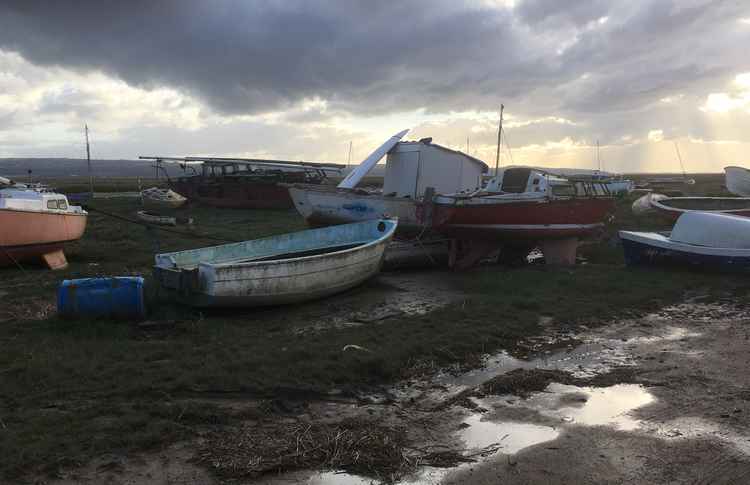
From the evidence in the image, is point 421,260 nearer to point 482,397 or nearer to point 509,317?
point 509,317

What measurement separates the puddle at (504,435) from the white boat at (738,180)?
1244 inches

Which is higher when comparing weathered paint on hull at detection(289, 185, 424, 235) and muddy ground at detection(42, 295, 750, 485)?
weathered paint on hull at detection(289, 185, 424, 235)

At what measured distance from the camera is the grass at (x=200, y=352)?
4844mm

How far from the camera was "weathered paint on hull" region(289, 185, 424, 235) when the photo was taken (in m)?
14.9

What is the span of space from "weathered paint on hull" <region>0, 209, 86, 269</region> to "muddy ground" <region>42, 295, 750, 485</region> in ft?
28.3

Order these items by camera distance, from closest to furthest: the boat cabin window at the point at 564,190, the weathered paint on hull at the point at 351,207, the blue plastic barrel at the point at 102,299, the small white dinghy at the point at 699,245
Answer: the blue plastic barrel at the point at 102,299 → the small white dinghy at the point at 699,245 → the weathered paint on hull at the point at 351,207 → the boat cabin window at the point at 564,190

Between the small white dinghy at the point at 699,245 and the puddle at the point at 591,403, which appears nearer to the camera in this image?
the puddle at the point at 591,403

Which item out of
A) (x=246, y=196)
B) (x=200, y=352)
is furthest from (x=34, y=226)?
(x=246, y=196)

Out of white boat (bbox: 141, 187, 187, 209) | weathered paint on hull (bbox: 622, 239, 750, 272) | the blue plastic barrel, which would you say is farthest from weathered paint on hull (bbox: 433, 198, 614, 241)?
white boat (bbox: 141, 187, 187, 209)

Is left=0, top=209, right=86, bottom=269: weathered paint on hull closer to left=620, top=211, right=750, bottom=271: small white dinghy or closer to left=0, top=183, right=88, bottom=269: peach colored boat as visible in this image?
left=0, top=183, right=88, bottom=269: peach colored boat

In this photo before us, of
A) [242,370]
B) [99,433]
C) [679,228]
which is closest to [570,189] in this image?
[679,228]

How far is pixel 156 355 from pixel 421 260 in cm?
877

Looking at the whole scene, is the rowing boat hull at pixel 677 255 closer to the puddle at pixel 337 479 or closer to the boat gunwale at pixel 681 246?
the boat gunwale at pixel 681 246

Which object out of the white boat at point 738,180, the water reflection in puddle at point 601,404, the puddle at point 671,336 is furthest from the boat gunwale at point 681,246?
the white boat at point 738,180
